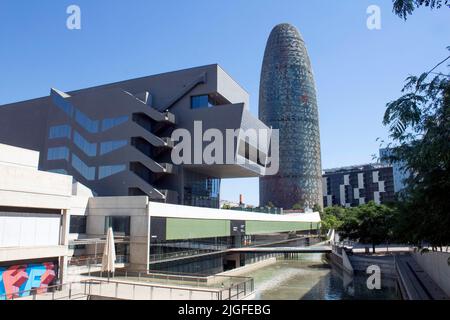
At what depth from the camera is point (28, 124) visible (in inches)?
2527

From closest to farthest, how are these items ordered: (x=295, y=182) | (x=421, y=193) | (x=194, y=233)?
(x=421, y=193)
(x=194, y=233)
(x=295, y=182)

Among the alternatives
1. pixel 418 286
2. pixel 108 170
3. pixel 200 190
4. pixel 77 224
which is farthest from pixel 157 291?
pixel 200 190

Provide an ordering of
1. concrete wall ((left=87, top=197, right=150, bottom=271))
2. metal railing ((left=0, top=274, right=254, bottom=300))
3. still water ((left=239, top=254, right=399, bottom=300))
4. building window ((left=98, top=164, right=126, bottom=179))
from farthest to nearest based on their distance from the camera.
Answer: building window ((left=98, top=164, right=126, bottom=179)), still water ((left=239, top=254, right=399, bottom=300)), concrete wall ((left=87, top=197, right=150, bottom=271)), metal railing ((left=0, top=274, right=254, bottom=300))

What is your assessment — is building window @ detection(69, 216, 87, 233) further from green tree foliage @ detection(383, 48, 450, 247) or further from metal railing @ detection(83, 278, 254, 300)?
green tree foliage @ detection(383, 48, 450, 247)

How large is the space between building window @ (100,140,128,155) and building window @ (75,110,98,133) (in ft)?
8.98

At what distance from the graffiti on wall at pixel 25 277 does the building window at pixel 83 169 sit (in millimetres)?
33881

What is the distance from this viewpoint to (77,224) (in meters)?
35.5

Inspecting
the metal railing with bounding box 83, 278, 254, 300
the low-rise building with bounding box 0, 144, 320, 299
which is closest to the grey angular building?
the low-rise building with bounding box 0, 144, 320, 299

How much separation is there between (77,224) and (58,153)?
2598 cm

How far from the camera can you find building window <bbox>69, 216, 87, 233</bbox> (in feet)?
114

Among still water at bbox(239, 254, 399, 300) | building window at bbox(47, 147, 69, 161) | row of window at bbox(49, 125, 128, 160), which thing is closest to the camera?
still water at bbox(239, 254, 399, 300)
